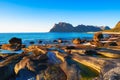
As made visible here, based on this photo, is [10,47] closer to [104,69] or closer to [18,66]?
[18,66]

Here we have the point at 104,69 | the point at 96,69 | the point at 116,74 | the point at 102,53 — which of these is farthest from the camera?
the point at 102,53

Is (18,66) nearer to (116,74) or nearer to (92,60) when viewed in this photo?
(92,60)

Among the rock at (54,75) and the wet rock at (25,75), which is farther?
the wet rock at (25,75)

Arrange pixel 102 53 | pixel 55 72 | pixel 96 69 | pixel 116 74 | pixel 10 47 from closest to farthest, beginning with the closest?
pixel 116 74 → pixel 55 72 → pixel 96 69 → pixel 102 53 → pixel 10 47

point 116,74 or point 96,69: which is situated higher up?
point 116,74

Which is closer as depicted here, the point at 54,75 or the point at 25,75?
the point at 54,75

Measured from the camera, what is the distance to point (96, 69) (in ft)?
85.8

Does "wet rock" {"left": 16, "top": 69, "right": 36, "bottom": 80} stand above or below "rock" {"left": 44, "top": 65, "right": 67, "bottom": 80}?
below

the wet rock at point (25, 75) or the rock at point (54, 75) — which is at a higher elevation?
the rock at point (54, 75)

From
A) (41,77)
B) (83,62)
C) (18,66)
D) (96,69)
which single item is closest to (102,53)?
(83,62)

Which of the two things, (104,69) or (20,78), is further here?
(20,78)

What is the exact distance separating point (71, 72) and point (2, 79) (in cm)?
852

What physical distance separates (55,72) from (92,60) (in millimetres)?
10899

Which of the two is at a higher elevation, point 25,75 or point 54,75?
point 54,75
